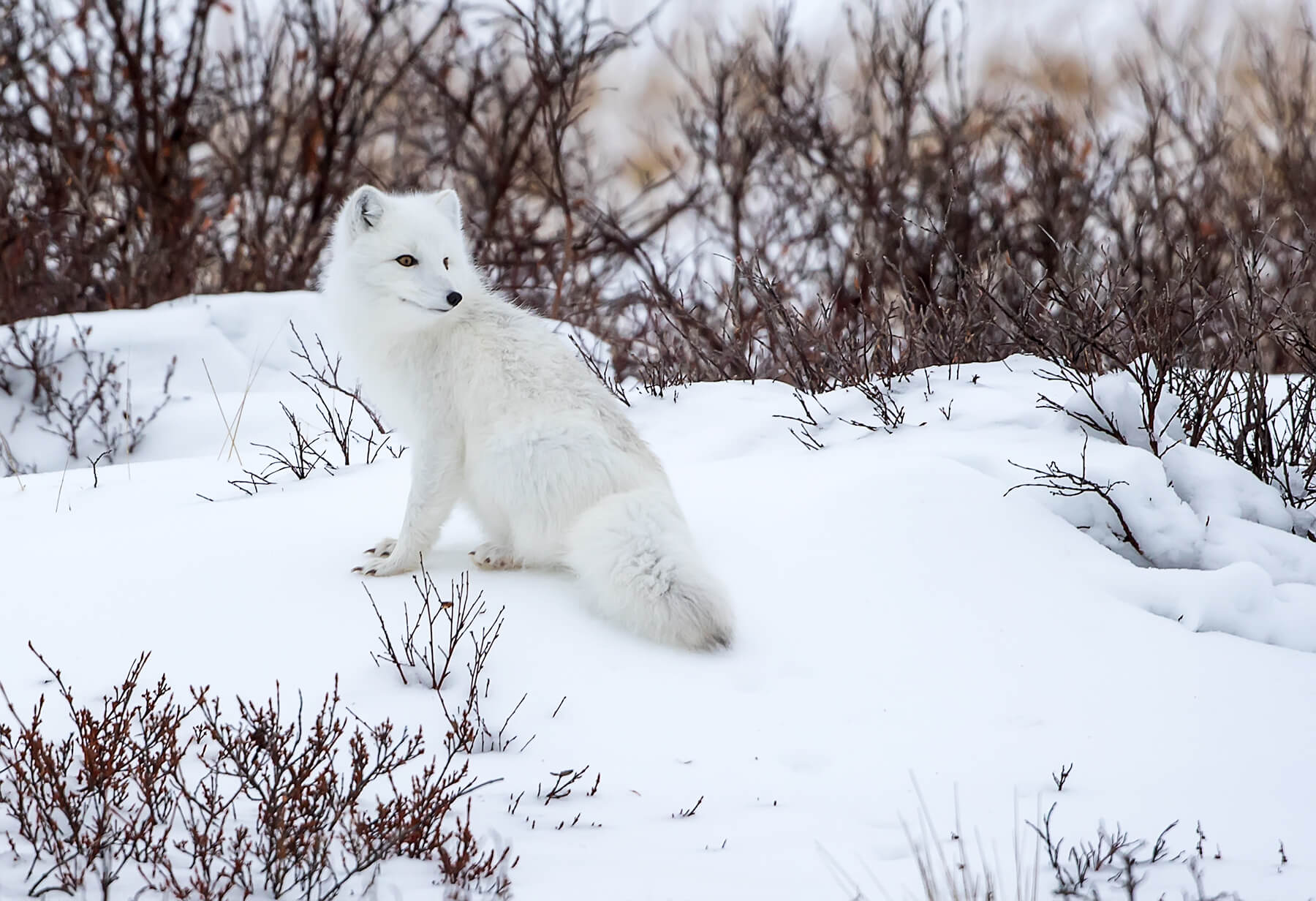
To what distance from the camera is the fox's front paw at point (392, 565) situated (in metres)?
3.62

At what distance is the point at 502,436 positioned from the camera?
3.60m

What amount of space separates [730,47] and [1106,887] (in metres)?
9.51

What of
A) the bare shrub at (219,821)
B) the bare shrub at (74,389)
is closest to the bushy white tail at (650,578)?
the bare shrub at (219,821)

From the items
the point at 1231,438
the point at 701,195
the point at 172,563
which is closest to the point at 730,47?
the point at 701,195

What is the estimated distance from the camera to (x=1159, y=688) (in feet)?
10.1

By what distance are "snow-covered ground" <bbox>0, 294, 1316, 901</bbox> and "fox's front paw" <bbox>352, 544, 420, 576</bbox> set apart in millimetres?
78

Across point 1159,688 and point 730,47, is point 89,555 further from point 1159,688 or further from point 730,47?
point 730,47

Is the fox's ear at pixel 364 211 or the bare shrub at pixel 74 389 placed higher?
the fox's ear at pixel 364 211

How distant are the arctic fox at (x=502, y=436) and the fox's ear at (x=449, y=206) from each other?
176 millimetres

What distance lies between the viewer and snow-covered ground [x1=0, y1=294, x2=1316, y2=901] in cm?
246

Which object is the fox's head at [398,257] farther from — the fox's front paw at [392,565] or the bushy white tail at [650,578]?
the bushy white tail at [650,578]

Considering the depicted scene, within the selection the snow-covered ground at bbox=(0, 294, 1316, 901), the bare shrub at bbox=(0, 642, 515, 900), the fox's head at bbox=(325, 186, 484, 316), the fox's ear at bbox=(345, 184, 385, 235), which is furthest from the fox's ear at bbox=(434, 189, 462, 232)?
the bare shrub at bbox=(0, 642, 515, 900)

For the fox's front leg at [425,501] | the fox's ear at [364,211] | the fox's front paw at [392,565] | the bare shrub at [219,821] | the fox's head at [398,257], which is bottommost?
the bare shrub at [219,821]

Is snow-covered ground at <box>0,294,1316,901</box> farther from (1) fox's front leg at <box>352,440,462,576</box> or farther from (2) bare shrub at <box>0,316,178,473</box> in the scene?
(2) bare shrub at <box>0,316,178,473</box>
